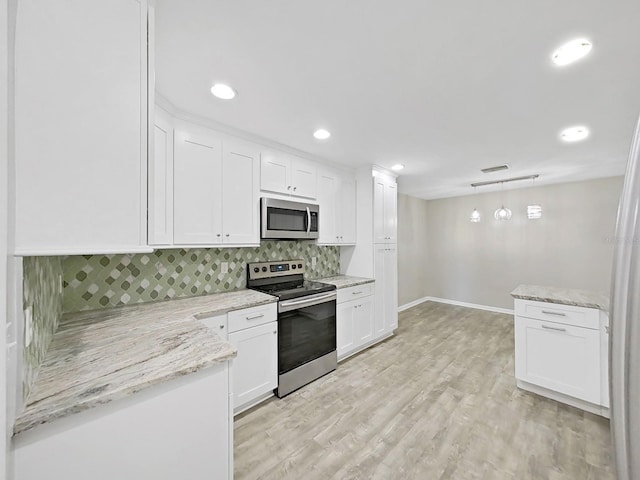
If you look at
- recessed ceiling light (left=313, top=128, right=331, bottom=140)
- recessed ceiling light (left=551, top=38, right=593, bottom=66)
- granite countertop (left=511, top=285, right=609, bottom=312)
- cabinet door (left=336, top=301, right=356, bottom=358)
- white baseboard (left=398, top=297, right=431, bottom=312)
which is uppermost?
recessed ceiling light (left=313, top=128, right=331, bottom=140)

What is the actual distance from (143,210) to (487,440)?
2.51 metres

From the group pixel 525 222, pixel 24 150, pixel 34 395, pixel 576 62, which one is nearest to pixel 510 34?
pixel 576 62

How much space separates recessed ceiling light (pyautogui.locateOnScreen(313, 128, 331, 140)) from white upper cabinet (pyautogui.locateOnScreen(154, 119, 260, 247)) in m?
0.59

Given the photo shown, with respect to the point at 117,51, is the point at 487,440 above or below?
below

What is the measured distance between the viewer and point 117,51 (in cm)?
85

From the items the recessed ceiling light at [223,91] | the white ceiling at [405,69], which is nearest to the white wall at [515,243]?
the white ceiling at [405,69]

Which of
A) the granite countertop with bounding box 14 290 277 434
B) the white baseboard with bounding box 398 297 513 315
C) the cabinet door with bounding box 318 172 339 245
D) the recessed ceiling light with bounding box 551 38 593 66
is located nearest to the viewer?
the granite countertop with bounding box 14 290 277 434

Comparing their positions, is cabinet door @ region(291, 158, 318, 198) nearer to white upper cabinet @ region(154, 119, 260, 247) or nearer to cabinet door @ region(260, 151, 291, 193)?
cabinet door @ region(260, 151, 291, 193)

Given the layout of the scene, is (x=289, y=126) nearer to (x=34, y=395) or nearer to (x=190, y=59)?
(x=190, y=59)

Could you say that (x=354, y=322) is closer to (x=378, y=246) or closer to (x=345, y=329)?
(x=345, y=329)

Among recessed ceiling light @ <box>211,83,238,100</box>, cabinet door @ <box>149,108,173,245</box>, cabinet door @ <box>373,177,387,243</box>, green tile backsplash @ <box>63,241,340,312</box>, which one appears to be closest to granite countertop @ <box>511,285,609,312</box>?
cabinet door @ <box>373,177,387,243</box>

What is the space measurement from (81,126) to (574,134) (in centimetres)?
350

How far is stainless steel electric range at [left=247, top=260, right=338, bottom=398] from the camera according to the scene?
2.34m

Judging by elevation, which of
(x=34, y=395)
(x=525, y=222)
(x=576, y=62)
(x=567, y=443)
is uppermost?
(x=576, y=62)
